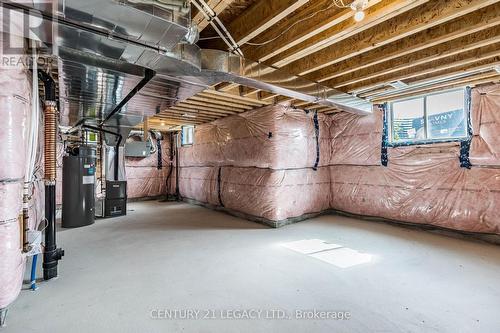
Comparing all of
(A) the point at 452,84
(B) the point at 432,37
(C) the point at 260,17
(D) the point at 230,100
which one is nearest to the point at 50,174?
(C) the point at 260,17

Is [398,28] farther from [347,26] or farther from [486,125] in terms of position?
[486,125]

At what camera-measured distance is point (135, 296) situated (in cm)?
215

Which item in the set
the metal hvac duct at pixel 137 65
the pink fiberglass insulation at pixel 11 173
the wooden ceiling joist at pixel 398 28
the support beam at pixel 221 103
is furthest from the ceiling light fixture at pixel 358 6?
the support beam at pixel 221 103

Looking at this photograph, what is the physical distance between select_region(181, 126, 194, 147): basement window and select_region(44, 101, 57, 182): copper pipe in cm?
510

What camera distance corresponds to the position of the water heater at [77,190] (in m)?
4.55

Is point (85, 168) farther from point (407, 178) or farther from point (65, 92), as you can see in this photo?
point (407, 178)

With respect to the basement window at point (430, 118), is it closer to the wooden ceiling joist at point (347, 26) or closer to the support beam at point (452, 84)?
the support beam at point (452, 84)

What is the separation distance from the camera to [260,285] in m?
2.36

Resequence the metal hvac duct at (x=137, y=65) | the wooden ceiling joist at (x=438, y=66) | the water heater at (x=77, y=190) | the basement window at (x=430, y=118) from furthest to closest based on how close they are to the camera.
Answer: the water heater at (x=77, y=190), the basement window at (x=430, y=118), the wooden ceiling joist at (x=438, y=66), the metal hvac duct at (x=137, y=65)

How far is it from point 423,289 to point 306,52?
2563 millimetres

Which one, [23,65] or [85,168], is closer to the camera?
[23,65]

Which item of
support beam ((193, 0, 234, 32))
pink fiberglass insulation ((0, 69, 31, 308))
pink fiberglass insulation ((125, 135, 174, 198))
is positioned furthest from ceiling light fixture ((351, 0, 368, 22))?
pink fiberglass insulation ((125, 135, 174, 198))

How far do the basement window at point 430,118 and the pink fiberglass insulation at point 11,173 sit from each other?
5.17m

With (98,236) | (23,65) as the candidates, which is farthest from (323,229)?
(23,65)
